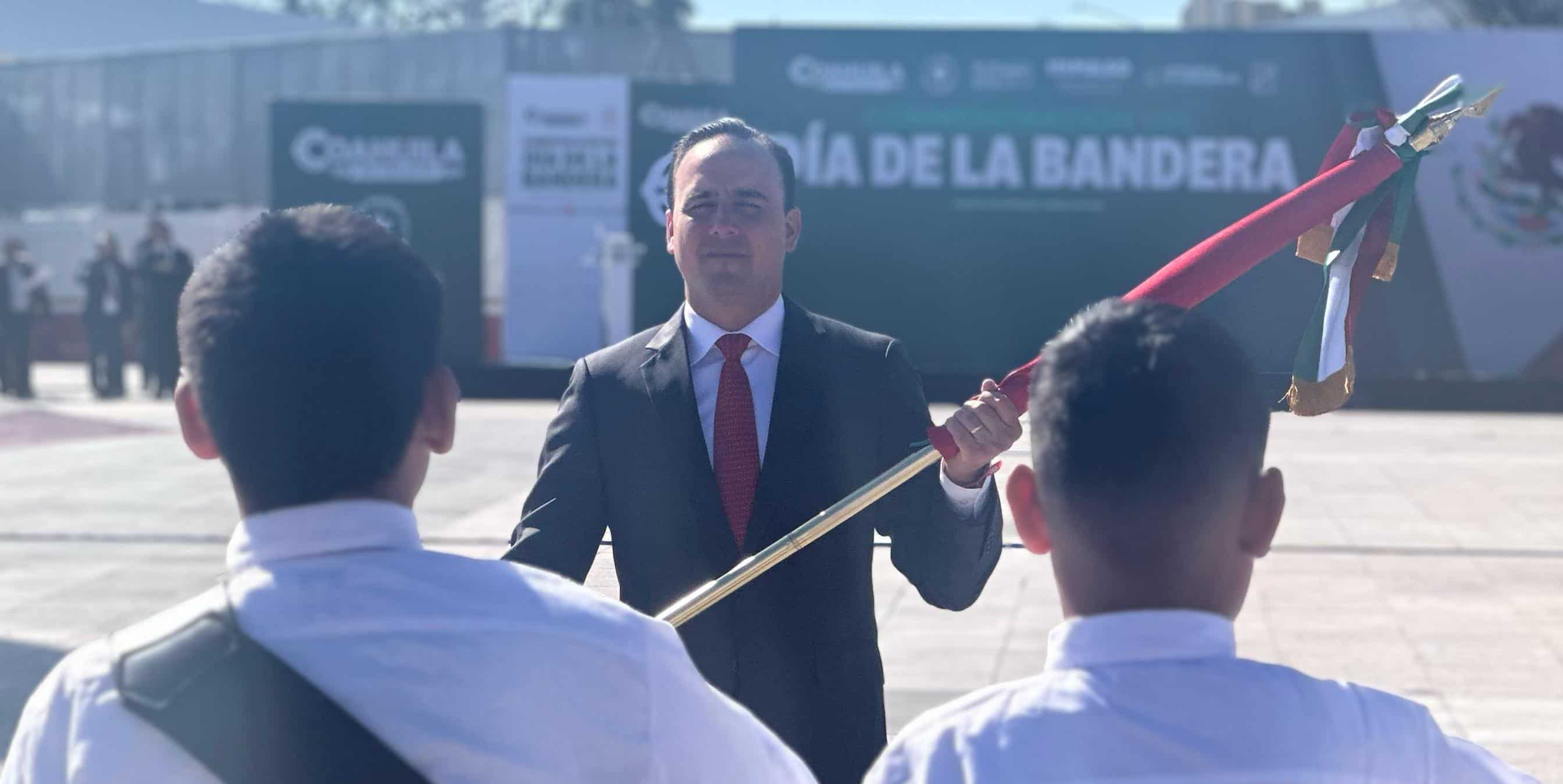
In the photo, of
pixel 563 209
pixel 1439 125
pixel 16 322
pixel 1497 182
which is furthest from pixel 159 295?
pixel 1439 125

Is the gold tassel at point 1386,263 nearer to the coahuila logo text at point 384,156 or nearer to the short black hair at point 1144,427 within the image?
the short black hair at point 1144,427

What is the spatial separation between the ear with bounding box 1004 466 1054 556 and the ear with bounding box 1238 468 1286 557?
7.0 inches

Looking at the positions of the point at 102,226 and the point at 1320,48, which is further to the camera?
the point at 102,226

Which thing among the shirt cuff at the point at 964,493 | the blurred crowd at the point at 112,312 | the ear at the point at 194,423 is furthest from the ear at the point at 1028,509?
the blurred crowd at the point at 112,312

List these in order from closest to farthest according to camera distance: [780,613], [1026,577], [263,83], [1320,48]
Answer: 1. [780,613]
2. [1026,577]
3. [1320,48]
4. [263,83]

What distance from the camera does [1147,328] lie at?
1.66m

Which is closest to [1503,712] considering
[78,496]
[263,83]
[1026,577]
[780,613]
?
[1026,577]

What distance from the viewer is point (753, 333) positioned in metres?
3.26

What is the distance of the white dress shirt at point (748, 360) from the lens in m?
3.22

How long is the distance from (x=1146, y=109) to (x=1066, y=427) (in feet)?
65.9

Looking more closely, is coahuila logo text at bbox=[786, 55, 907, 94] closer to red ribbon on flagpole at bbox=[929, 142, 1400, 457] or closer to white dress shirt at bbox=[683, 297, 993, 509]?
white dress shirt at bbox=[683, 297, 993, 509]

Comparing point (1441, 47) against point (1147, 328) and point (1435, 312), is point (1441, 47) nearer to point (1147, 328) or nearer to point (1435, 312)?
point (1435, 312)

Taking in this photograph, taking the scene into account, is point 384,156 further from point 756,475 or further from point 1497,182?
point 756,475

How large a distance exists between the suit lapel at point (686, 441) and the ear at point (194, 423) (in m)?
1.40
